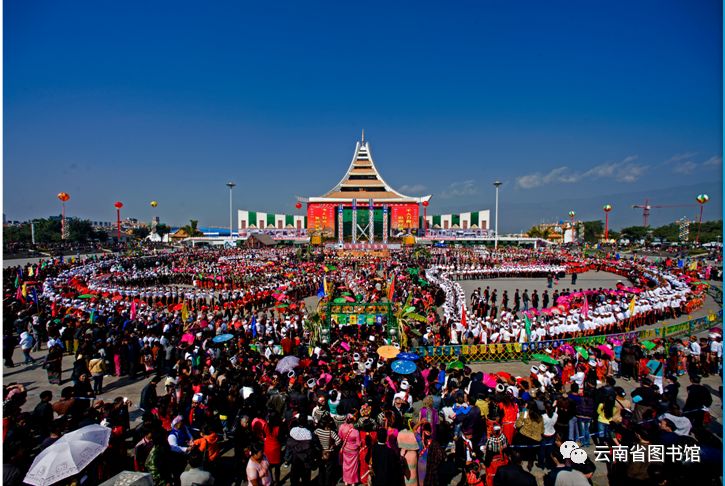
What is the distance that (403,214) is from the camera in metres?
67.6

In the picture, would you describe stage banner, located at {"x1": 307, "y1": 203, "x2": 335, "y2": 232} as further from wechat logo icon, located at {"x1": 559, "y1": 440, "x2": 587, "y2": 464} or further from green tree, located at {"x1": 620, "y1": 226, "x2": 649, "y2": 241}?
green tree, located at {"x1": 620, "y1": 226, "x2": 649, "y2": 241}

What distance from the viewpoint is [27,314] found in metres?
13.2

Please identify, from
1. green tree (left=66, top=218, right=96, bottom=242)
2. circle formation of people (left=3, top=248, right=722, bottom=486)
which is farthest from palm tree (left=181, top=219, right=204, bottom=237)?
circle formation of people (left=3, top=248, right=722, bottom=486)

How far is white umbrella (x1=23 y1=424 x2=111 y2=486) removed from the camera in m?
3.91

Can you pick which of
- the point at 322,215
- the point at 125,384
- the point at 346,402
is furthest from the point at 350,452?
the point at 322,215

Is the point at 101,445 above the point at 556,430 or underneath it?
above

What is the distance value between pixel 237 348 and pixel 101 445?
5.31 metres

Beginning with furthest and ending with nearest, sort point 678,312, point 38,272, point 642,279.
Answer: point 642,279 < point 38,272 < point 678,312

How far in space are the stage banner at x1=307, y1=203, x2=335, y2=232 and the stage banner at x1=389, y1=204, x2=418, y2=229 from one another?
1052 centimetres

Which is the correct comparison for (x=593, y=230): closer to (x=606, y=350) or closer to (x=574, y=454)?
(x=606, y=350)

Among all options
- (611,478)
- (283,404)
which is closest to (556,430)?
(611,478)

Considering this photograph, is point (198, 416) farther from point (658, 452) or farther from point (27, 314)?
point (27, 314)

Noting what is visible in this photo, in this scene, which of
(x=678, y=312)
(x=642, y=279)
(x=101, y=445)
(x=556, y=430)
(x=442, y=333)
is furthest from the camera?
(x=642, y=279)

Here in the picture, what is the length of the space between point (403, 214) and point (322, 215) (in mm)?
14180
